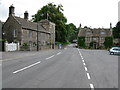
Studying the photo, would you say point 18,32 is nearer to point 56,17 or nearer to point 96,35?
point 56,17

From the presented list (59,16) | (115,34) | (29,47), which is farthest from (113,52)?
(115,34)

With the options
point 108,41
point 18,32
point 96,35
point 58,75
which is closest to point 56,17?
point 96,35

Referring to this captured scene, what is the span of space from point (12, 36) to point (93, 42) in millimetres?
43494

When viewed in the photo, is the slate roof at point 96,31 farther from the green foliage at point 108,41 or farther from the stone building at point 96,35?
the green foliage at point 108,41

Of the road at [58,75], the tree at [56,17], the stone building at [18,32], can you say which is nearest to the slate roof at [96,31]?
the tree at [56,17]

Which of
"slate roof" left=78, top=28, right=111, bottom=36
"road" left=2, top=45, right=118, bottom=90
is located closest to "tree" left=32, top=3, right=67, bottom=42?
"slate roof" left=78, top=28, right=111, bottom=36

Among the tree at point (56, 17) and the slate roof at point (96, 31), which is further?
the slate roof at point (96, 31)

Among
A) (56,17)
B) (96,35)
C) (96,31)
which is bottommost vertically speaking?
(96,35)

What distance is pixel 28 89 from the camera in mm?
7910

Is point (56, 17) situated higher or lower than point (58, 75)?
higher

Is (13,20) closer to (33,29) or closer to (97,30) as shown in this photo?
(33,29)

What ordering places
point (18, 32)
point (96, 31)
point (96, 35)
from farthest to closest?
point (96, 31), point (96, 35), point (18, 32)

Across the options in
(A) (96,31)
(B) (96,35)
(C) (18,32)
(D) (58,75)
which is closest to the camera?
(D) (58,75)

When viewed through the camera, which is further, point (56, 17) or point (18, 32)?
point (56, 17)
